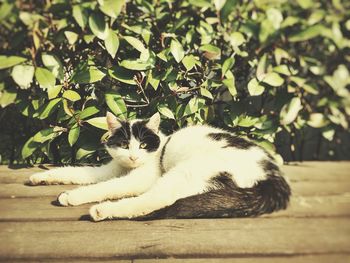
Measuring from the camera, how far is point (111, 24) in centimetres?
263

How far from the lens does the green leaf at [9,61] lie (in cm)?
246

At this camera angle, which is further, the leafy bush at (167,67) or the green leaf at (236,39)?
the green leaf at (236,39)

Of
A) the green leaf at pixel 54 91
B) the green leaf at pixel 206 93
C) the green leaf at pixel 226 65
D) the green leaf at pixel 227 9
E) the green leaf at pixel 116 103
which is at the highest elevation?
the green leaf at pixel 227 9

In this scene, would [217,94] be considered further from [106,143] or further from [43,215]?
[43,215]

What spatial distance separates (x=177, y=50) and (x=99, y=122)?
0.78 meters

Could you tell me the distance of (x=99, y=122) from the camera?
2.79 meters

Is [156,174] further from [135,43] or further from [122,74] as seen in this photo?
[135,43]

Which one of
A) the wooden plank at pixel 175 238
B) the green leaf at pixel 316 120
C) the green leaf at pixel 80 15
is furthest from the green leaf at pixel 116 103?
the green leaf at pixel 316 120

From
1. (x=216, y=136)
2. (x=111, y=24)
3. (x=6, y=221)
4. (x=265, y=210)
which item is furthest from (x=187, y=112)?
(x=6, y=221)

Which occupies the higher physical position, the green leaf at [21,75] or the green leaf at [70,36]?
the green leaf at [70,36]

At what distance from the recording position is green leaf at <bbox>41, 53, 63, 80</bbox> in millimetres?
2576

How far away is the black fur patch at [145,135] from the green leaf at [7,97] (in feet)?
2.83

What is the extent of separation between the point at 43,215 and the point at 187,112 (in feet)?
4.23

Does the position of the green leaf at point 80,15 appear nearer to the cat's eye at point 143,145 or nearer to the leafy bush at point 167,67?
the leafy bush at point 167,67
